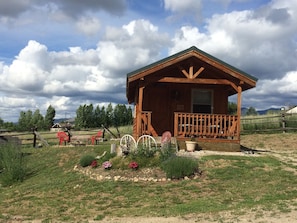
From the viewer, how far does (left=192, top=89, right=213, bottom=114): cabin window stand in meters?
18.8

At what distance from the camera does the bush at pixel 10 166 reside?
569 inches

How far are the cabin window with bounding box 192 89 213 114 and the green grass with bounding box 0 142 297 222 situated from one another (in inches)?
203

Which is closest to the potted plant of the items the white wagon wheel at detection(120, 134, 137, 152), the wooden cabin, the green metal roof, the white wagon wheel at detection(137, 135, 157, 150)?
the wooden cabin

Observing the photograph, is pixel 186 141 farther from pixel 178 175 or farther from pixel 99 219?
pixel 99 219

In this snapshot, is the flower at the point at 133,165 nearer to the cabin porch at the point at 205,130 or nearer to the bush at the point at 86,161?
the bush at the point at 86,161

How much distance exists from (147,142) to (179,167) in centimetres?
313

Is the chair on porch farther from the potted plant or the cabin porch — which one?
the potted plant

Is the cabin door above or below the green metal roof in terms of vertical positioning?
below

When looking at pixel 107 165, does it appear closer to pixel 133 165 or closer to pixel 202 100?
pixel 133 165

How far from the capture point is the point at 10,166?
14891mm

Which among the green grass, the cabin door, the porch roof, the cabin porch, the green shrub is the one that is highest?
the porch roof

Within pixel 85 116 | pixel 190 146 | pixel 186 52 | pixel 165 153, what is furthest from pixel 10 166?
pixel 85 116

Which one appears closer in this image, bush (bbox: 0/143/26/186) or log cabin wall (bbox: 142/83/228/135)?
bush (bbox: 0/143/26/186)

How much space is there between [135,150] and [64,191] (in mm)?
3023
